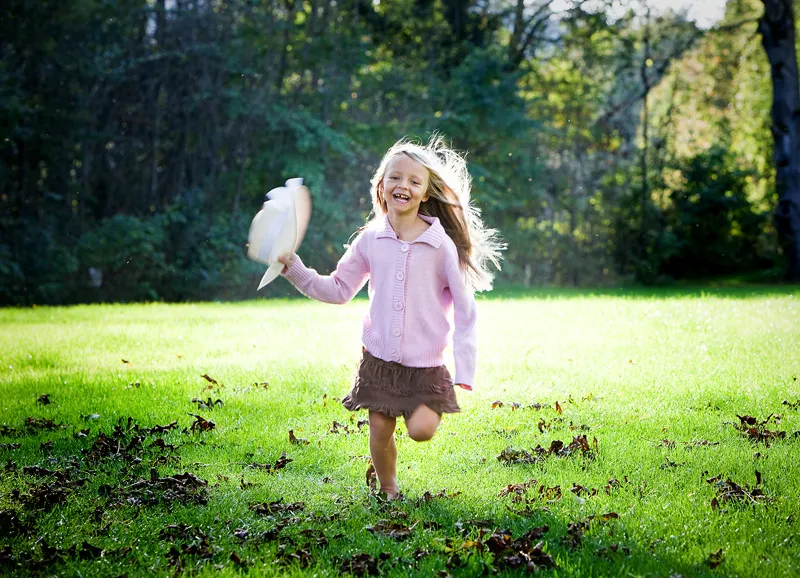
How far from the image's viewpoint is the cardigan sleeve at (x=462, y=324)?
4.50 meters

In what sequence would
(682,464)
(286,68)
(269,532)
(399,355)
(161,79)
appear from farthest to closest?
(286,68) → (161,79) → (682,464) → (399,355) → (269,532)

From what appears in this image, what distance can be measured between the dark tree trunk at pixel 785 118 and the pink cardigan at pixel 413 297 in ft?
67.8

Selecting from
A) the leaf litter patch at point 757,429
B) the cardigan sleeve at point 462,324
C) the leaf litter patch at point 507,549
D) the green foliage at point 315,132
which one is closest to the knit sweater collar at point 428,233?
the cardigan sleeve at point 462,324

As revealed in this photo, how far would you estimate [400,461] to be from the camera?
5.48 m

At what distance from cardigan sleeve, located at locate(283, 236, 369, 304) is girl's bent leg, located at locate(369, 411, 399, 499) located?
0.68 meters

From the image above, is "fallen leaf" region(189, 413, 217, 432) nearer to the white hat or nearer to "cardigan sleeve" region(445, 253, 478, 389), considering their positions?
the white hat

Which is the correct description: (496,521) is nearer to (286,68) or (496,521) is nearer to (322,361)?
(322,361)

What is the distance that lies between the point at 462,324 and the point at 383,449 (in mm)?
780

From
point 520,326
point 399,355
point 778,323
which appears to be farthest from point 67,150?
point 399,355

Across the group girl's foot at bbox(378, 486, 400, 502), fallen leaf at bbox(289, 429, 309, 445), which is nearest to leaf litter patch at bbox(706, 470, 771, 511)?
girl's foot at bbox(378, 486, 400, 502)

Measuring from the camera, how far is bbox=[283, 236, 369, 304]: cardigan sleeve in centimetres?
469

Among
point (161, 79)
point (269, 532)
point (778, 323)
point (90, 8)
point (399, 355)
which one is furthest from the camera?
point (161, 79)

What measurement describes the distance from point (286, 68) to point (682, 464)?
19.3m

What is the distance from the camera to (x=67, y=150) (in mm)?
19656
